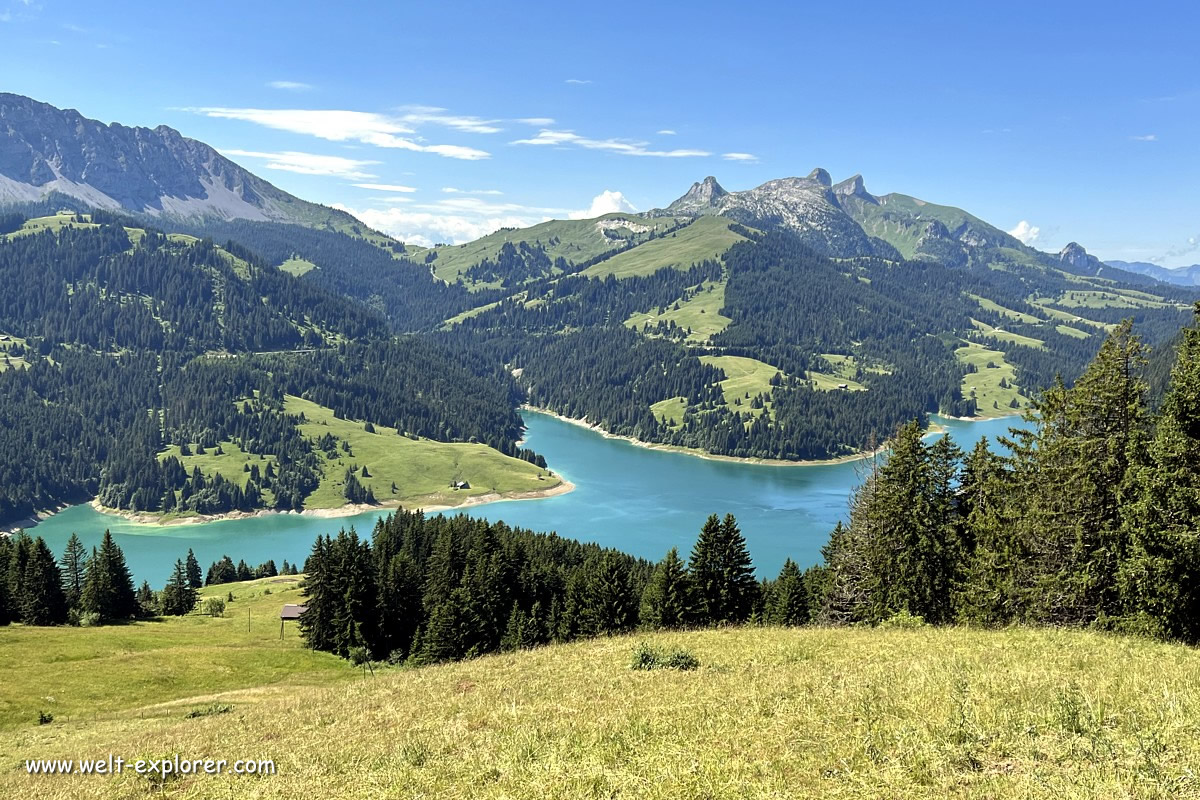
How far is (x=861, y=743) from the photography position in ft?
39.7

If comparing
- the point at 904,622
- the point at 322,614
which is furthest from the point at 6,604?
the point at 904,622

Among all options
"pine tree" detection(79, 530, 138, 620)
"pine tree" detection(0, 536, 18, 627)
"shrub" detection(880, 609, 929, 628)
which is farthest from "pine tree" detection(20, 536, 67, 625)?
"shrub" detection(880, 609, 929, 628)

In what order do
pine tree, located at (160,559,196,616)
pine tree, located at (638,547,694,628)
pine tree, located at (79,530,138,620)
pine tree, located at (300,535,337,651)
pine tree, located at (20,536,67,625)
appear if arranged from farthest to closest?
pine tree, located at (160,559,196,616) < pine tree, located at (79,530,138,620) < pine tree, located at (300,535,337,651) < pine tree, located at (20,536,67,625) < pine tree, located at (638,547,694,628)

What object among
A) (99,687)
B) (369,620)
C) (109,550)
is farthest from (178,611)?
(99,687)

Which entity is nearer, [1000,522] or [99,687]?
[1000,522]

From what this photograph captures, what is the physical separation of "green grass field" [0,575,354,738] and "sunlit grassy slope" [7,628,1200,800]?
56.4 feet

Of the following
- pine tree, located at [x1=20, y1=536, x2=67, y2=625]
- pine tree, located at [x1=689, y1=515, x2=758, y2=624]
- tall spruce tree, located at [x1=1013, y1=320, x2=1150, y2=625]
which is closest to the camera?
tall spruce tree, located at [x1=1013, y1=320, x2=1150, y2=625]

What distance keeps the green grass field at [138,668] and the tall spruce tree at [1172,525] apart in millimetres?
42806

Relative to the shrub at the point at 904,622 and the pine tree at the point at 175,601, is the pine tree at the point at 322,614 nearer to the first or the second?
the pine tree at the point at 175,601

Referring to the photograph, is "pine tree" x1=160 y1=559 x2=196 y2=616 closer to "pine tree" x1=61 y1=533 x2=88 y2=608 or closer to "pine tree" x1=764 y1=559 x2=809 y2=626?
"pine tree" x1=61 y1=533 x2=88 y2=608

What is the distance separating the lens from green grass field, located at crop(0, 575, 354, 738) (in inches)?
1655

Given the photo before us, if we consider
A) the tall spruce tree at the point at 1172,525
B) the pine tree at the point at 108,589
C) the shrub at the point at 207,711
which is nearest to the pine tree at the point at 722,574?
the tall spruce tree at the point at 1172,525

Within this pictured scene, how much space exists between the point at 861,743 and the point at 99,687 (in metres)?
55.2

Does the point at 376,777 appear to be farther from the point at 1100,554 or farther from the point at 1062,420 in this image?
the point at 1062,420
